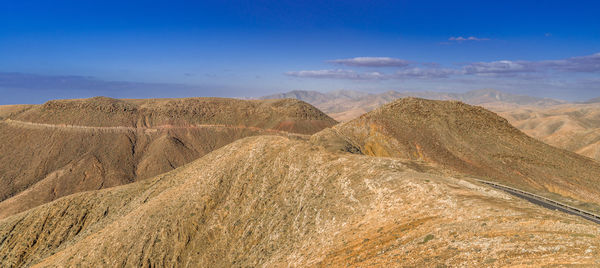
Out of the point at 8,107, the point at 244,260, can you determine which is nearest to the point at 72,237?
the point at 244,260

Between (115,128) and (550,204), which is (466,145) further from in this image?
(115,128)

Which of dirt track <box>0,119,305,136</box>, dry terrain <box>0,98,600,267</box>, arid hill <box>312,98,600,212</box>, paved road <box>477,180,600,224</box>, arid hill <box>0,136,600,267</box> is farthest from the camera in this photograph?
dirt track <box>0,119,305,136</box>

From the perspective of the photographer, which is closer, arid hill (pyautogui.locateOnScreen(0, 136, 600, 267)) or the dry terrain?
arid hill (pyautogui.locateOnScreen(0, 136, 600, 267))

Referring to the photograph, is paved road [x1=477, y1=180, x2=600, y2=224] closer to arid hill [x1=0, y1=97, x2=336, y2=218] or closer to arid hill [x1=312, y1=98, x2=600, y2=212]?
arid hill [x1=312, y1=98, x2=600, y2=212]

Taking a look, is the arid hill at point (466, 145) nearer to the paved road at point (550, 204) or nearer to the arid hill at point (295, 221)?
the paved road at point (550, 204)

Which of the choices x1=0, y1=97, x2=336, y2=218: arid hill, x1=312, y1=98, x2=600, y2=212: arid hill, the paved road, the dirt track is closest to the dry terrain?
x1=312, y1=98, x2=600, y2=212: arid hill

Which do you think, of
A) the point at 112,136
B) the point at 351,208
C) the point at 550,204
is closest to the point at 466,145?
the point at 550,204

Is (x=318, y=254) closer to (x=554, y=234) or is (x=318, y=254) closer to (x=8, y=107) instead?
(x=554, y=234)

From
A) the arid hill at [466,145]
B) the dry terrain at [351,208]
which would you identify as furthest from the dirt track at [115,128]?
the dry terrain at [351,208]
